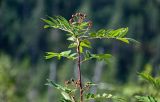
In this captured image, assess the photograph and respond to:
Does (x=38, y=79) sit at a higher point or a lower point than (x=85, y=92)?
higher

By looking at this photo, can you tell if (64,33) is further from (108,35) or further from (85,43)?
(108,35)

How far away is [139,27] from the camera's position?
A: 3371 inches

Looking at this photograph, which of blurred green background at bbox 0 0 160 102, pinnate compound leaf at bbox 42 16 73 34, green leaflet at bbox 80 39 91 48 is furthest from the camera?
blurred green background at bbox 0 0 160 102

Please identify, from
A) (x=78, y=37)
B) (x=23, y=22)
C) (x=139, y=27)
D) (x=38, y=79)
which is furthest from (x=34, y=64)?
(x=78, y=37)

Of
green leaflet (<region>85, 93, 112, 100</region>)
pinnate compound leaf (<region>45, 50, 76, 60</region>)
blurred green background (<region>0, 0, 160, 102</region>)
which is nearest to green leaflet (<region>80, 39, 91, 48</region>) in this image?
pinnate compound leaf (<region>45, 50, 76, 60</region>)

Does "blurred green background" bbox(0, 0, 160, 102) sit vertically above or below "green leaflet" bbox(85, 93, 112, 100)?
above

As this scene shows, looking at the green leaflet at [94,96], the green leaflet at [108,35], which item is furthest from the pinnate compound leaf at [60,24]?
the green leaflet at [94,96]

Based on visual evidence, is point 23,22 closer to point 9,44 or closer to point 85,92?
point 9,44

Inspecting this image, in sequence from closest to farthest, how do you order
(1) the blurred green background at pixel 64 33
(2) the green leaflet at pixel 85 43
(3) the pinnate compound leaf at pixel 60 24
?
(3) the pinnate compound leaf at pixel 60 24
(2) the green leaflet at pixel 85 43
(1) the blurred green background at pixel 64 33

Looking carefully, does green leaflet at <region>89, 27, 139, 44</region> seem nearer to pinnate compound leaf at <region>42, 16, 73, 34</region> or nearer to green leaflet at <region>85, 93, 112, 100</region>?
pinnate compound leaf at <region>42, 16, 73, 34</region>

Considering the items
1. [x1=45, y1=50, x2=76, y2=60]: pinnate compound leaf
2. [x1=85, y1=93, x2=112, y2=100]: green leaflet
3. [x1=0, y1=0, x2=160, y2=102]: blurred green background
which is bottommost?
[x1=85, y1=93, x2=112, y2=100]: green leaflet

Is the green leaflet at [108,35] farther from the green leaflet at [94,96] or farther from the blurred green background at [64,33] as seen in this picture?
the blurred green background at [64,33]

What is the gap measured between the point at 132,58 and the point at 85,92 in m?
82.7

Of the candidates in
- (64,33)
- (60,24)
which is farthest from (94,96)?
(64,33)
